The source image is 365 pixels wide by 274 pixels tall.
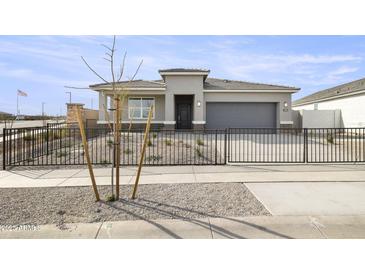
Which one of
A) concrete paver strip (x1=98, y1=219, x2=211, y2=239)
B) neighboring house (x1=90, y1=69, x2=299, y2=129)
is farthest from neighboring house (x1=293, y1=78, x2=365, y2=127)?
concrete paver strip (x1=98, y1=219, x2=211, y2=239)

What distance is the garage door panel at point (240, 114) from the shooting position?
20328 mm

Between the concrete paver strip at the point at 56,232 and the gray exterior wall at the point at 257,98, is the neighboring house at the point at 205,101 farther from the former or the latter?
the concrete paver strip at the point at 56,232

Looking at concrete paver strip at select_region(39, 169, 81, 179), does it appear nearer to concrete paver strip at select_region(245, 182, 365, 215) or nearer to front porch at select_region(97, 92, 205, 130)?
concrete paver strip at select_region(245, 182, 365, 215)

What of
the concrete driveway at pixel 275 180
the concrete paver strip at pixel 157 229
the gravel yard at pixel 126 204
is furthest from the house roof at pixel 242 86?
the concrete paver strip at pixel 157 229

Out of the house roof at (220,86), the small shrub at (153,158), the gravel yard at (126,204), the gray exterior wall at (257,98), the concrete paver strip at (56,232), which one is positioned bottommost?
the concrete paver strip at (56,232)

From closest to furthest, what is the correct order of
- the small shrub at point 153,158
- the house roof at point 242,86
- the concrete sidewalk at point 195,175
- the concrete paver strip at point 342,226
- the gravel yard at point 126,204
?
the concrete paver strip at point 342,226 → the gravel yard at point 126,204 → the concrete sidewalk at point 195,175 → the small shrub at point 153,158 → the house roof at point 242,86

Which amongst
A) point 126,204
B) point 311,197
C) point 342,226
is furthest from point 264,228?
point 126,204

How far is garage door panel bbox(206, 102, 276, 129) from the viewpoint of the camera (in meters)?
20.3

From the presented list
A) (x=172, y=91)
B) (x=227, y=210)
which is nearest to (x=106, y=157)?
(x=227, y=210)

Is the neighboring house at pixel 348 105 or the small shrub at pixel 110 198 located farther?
the neighboring house at pixel 348 105

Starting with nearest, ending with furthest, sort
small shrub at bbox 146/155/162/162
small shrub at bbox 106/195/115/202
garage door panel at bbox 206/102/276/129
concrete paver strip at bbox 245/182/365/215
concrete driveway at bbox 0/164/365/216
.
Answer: concrete paver strip at bbox 245/182/365/215
concrete driveway at bbox 0/164/365/216
small shrub at bbox 106/195/115/202
small shrub at bbox 146/155/162/162
garage door panel at bbox 206/102/276/129

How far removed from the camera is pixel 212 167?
313 inches

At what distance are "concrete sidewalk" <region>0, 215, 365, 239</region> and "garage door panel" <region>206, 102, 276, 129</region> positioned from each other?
Answer: 54.4 ft

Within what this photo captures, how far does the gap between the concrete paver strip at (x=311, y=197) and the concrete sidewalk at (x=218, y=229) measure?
0.27 metres
